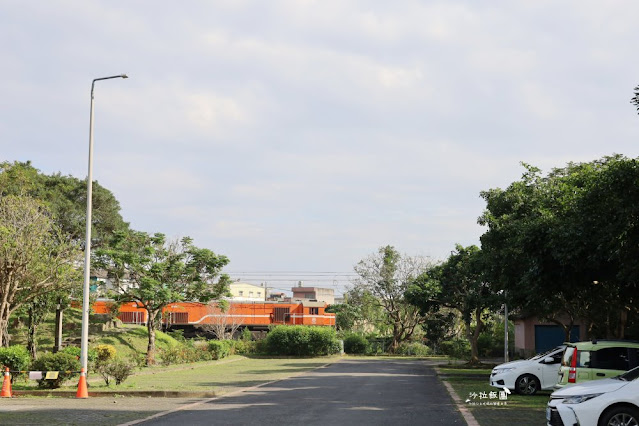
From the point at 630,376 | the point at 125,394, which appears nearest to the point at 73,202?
the point at 125,394

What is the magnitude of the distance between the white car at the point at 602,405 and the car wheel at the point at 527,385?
9.96 meters

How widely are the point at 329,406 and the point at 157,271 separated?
21.2 m

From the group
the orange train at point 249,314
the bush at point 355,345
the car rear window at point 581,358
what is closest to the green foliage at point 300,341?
the bush at point 355,345

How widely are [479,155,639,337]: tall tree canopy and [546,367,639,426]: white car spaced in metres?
4.33

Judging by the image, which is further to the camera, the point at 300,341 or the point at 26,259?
the point at 300,341

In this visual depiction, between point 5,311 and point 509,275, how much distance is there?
62.4 ft

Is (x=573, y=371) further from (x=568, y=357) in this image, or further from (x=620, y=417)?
(x=620, y=417)

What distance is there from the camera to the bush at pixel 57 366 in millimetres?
21375

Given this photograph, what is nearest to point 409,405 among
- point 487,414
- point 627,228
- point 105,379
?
point 487,414

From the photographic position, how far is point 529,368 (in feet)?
70.9

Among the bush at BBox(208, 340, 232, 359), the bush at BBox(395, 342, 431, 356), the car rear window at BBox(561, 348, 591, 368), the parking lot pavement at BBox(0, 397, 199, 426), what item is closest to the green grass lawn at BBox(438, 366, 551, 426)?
the car rear window at BBox(561, 348, 591, 368)

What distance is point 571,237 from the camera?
17312 millimetres

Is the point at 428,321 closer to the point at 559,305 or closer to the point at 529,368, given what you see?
the point at 559,305

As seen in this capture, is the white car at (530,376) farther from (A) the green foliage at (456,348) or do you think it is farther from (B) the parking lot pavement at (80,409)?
(A) the green foliage at (456,348)
